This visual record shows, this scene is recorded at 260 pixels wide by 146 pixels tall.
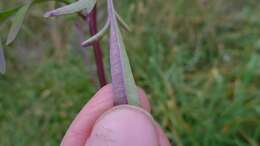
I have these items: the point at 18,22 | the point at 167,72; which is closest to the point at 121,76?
the point at 18,22

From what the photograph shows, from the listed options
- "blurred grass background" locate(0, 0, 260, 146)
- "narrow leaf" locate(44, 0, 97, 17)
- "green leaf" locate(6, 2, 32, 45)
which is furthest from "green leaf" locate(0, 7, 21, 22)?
"blurred grass background" locate(0, 0, 260, 146)

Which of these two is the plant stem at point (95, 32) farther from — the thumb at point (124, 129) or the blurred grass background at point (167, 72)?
the blurred grass background at point (167, 72)

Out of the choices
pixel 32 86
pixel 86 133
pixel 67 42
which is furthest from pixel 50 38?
pixel 86 133

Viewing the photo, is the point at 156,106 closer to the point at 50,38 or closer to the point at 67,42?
the point at 67,42

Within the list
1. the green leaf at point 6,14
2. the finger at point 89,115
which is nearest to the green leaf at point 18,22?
the green leaf at point 6,14

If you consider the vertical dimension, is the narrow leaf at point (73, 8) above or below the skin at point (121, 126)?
above

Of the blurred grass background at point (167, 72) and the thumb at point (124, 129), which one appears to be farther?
the blurred grass background at point (167, 72)

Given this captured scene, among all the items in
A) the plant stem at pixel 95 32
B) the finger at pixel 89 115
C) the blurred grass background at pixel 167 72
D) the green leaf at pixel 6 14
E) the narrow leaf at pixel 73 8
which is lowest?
the blurred grass background at pixel 167 72
